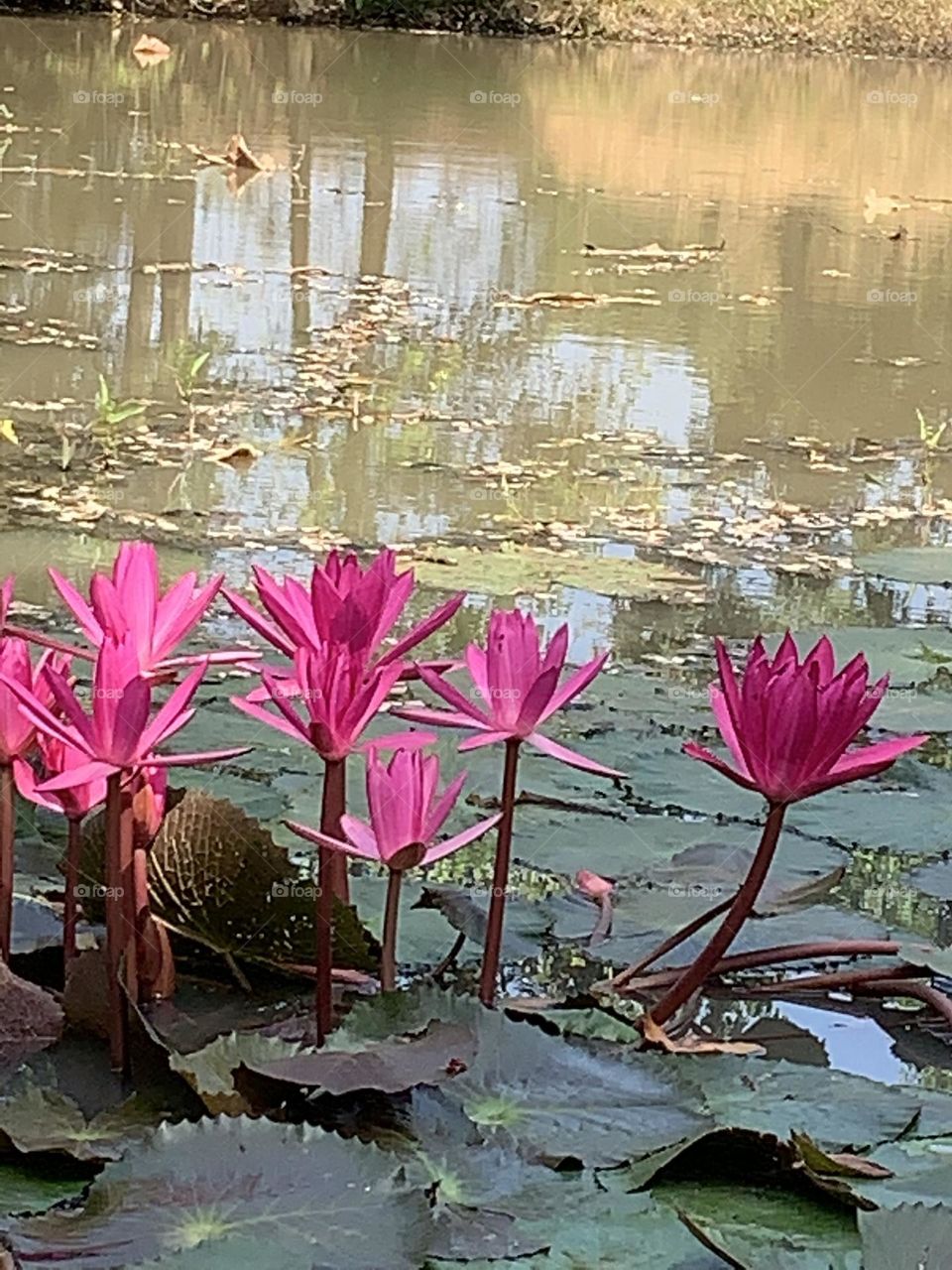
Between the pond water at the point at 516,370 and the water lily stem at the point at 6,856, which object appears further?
the pond water at the point at 516,370

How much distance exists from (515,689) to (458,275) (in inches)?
247

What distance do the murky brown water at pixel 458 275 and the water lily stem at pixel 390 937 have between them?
8.75 ft

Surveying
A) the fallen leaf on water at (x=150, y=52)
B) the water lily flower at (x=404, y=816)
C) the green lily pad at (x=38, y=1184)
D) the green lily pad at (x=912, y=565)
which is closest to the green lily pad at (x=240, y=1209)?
the green lily pad at (x=38, y=1184)

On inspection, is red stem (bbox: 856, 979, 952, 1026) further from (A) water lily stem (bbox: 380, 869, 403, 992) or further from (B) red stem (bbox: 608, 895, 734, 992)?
(A) water lily stem (bbox: 380, 869, 403, 992)

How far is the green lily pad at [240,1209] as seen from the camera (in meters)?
0.75

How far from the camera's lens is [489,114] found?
1311cm

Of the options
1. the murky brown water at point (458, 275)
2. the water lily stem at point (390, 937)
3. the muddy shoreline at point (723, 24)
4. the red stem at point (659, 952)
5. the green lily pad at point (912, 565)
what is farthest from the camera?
the muddy shoreline at point (723, 24)

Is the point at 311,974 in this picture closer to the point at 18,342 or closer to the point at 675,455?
the point at 675,455

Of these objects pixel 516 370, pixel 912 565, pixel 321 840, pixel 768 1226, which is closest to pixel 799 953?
pixel 768 1226

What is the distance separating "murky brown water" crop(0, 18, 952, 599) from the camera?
177 inches

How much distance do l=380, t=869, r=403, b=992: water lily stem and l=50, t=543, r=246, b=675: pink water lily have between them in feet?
0.48

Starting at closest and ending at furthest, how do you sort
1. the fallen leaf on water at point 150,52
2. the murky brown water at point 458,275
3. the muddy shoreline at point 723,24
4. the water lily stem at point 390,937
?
1. the water lily stem at point 390,937
2. the murky brown water at point 458,275
3. the fallen leaf on water at point 150,52
4. the muddy shoreline at point 723,24

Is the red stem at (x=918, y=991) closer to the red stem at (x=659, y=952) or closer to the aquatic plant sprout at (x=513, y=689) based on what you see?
the red stem at (x=659, y=952)

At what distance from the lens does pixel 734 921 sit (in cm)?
94
